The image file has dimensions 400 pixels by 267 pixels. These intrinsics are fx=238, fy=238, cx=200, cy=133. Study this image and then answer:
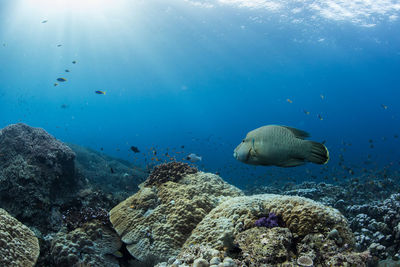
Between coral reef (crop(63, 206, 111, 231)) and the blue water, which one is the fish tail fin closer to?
coral reef (crop(63, 206, 111, 231))

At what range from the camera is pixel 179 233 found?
439cm

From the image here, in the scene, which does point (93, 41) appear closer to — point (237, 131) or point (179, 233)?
point (179, 233)

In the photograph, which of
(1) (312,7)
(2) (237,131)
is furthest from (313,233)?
(2) (237,131)

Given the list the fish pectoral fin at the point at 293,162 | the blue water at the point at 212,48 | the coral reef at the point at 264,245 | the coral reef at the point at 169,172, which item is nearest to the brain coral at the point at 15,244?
the coral reef at the point at 169,172

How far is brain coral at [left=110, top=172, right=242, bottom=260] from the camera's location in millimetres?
4309

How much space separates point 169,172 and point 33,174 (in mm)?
3924

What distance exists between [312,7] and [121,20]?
30556 mm

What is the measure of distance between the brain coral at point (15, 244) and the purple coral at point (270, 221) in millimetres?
3511

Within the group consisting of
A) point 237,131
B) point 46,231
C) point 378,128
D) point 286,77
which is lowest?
point 237,131

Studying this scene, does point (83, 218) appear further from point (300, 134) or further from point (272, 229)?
point (300, 134)

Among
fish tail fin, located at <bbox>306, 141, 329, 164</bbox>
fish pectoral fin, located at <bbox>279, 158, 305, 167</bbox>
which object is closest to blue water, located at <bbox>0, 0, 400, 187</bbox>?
fish pectoral fin, located at <bbox>279, 158, 305, 167</bbox>

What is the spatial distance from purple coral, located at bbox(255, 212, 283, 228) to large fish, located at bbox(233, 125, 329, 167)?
1.12m

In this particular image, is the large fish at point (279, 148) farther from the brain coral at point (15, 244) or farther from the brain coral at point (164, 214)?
the brain coral at point (15, 244)

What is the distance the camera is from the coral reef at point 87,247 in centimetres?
414
